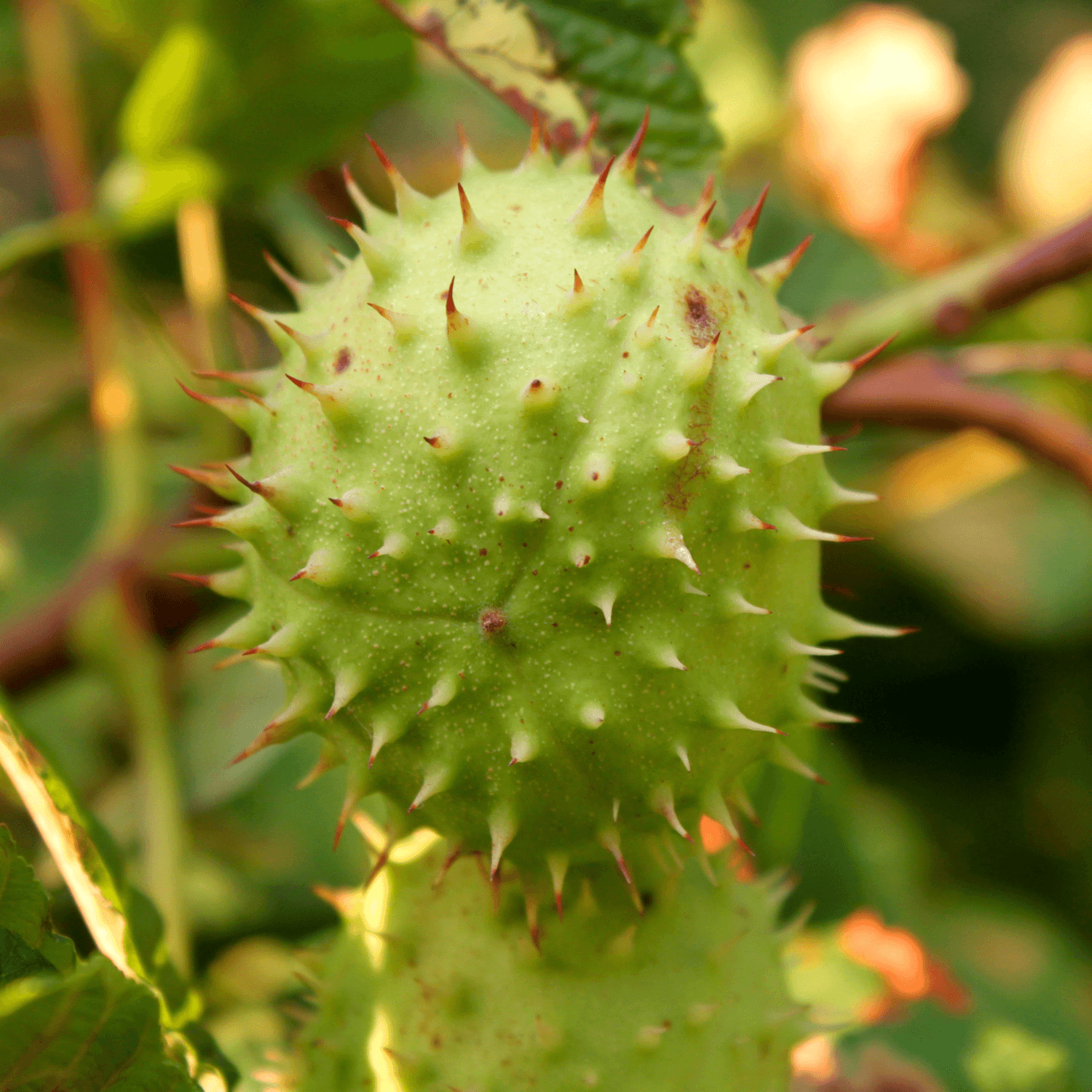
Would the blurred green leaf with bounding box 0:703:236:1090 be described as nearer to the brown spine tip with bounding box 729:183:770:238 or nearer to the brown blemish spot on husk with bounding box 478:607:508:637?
the brown blemish spot on husk with bounding box 478:607:508:637

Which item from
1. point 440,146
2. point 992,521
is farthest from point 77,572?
point 992,521

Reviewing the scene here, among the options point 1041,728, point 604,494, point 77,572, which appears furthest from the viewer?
point 1041,728

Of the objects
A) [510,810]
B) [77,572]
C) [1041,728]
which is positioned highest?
[510,810]

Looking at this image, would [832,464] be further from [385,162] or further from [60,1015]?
[60,1015]

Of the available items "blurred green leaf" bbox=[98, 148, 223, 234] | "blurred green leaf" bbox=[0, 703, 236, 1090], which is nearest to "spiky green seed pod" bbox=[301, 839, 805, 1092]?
"blurred green leaf" bbox=[0, 703, 236, 1090]

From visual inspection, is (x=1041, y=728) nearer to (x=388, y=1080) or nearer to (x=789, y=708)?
(x=789, y=708)

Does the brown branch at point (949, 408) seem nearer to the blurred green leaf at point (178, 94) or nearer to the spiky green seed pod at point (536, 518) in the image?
the spiky green seed pod at point (536, 518)

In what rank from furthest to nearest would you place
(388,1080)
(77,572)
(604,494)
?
(77,572), (388,1080), (604,494)
